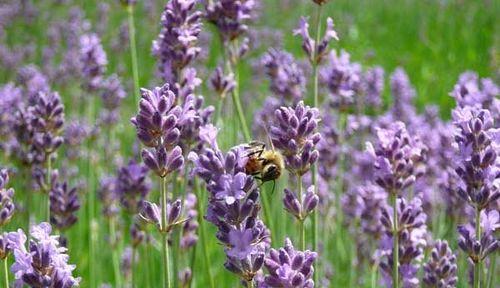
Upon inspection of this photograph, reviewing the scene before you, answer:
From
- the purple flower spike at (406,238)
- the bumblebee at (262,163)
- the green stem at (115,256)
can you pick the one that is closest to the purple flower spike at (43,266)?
the bumblebee at (262,163)

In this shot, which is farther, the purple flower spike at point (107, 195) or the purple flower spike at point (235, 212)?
the purple flower spike at point (107, 195)

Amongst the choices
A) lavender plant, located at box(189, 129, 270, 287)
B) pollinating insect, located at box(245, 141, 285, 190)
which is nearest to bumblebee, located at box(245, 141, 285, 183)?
pollinating insect, located at box(245, 141, 285, 190)

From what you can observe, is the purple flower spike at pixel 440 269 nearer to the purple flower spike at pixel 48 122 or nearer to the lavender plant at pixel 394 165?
the lavender plant at pixel 394 165

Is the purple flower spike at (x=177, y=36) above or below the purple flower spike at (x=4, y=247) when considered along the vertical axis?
above

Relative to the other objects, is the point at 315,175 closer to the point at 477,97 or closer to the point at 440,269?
the point at 440,269

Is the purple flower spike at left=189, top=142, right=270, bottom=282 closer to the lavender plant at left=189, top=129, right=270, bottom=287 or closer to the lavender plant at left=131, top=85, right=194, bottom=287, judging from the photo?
the lavender plant at left=189, top=129, right=270, bottom=287

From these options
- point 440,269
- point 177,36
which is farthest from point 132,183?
point 440,269

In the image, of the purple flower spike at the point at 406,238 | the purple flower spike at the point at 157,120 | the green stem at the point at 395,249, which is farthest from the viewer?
the purple flower spike at the point at 406,238

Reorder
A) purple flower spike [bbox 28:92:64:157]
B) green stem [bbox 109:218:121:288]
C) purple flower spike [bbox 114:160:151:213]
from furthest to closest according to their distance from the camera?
green stem [bbox 109:218:121:288], purple flower spike [bbox 114:160:151:213], purple flower spike [bbox 28:92:64:157]
